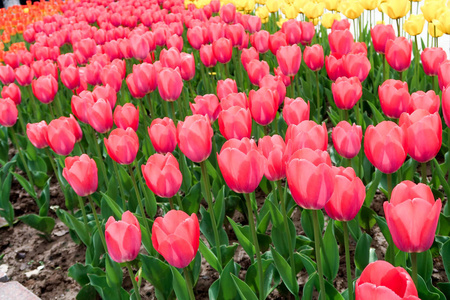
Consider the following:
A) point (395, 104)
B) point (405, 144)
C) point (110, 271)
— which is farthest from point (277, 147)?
point (110, 271)

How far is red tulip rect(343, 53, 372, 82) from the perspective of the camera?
2559 mm

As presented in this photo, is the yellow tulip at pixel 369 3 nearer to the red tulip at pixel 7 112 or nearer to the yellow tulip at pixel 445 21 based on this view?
the yellow tulip at pixel 445 21

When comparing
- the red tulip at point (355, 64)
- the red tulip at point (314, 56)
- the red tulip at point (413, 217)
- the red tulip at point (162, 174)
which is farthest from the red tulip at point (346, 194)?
the red tulip at point (314, 56)

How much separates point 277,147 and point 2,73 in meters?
2.84

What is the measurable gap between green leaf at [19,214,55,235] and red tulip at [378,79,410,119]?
190cm

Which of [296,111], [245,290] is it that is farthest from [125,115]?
[245,290]

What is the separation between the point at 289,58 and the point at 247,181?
59.6 inches

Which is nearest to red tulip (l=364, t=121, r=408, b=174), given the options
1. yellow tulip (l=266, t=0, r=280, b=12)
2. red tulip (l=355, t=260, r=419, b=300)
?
red tulip (l=355, t=260, r=419, b=300)

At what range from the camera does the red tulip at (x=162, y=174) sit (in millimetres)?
1703

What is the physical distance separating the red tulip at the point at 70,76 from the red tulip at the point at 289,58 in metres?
1.39

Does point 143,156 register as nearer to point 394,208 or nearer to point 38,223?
point 38,223

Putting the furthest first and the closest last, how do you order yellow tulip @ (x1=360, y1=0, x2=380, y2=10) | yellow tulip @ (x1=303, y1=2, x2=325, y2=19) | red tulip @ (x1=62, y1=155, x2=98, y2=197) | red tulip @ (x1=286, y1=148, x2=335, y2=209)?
yellow tulip @ (x1=303, y1=2, x2=325, y2=19)
yellow tulip @ (x1=360, y1=0, x2=380, y2=10)
red tulip @ (x1=62, y1=155, x2=98, y2=197)
red tulip @ (x1=286, y1=148, x2=335, y2=209)

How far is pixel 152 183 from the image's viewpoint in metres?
1.73

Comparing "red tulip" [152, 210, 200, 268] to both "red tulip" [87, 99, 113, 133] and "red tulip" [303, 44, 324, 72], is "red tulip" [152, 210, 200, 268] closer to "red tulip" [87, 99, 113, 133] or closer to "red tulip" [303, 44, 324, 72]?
"red tulip" [87, 99, 113, 133]
